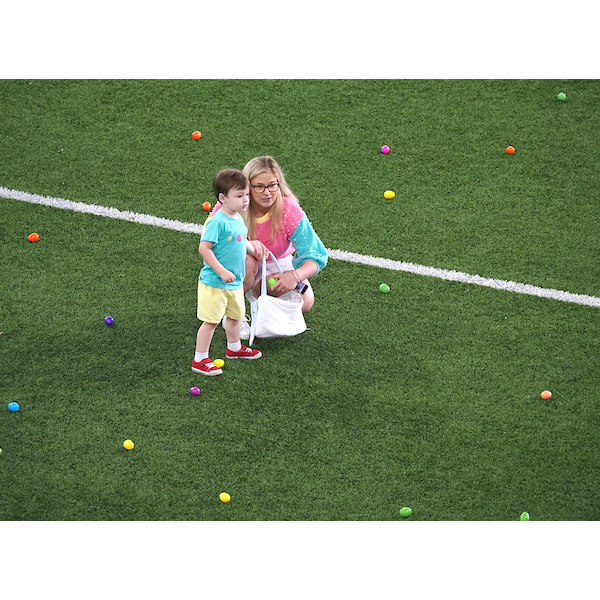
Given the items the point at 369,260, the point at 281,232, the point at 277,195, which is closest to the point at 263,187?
the point at 277,195

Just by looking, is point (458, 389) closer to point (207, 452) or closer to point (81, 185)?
point (207, 452)

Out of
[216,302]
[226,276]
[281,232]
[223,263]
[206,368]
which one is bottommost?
[206,368]

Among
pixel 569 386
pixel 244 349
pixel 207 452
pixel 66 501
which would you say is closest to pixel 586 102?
pixel 569 386

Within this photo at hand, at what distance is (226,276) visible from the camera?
5.39 metres

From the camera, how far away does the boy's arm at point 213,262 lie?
5336 mm

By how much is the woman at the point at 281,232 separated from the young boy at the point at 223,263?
186 mm

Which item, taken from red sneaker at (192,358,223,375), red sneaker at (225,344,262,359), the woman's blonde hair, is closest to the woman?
the woman's blonde hair

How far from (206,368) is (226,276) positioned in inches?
29.6

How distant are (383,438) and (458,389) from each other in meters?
0.67

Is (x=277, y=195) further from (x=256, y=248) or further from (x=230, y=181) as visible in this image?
(x=230, y=181)

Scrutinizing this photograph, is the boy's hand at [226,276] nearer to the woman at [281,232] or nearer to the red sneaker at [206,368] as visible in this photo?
the woman at [281,232]

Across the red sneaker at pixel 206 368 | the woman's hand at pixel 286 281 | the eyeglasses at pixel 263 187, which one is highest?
the eyeglasses at pixel 263 187

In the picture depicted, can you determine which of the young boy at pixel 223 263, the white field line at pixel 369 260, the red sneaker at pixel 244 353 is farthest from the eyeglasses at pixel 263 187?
the white field line at pixel 369 260

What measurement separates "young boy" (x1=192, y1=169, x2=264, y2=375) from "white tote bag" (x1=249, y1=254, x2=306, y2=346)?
0.13 metres
